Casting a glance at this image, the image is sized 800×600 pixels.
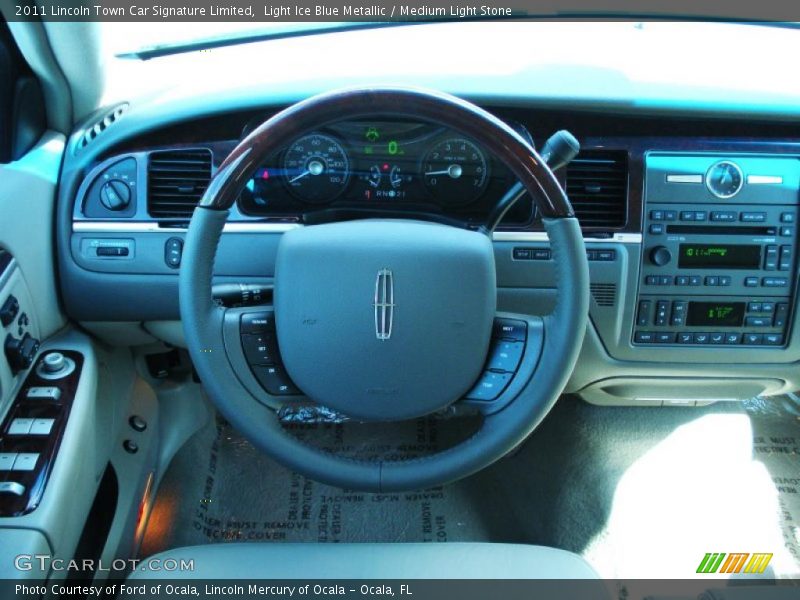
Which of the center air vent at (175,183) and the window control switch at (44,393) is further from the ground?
the center air vent at (175,183)

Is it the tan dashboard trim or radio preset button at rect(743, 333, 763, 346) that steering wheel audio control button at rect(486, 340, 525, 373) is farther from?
radio preset button at rect(743, 333, 763, 346)

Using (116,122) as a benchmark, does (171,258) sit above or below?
below

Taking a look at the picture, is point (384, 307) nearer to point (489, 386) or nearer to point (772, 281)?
point (489, 386)

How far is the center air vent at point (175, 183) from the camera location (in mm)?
1563

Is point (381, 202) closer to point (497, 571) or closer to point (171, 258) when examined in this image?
point (171, 258)

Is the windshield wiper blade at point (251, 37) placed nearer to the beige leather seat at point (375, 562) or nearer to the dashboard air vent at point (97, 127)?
the dashboard air vent at point (97, 127)

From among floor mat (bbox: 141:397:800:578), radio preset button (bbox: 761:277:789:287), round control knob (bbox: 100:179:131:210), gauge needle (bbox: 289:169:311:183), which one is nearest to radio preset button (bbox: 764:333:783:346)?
radio preset button (bbox: 761:277:789:287)

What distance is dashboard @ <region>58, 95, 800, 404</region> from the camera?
151 cm

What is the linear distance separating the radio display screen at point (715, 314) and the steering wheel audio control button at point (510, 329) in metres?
0.59

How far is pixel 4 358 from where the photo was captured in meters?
1.33

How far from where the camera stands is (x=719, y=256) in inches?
62.0

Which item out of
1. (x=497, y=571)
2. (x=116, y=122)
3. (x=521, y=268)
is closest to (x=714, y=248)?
(x=521, y=268)

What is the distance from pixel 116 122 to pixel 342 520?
1097 millimetres

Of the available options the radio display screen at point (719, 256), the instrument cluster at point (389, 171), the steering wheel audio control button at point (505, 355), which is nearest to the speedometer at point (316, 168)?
the instrument cluster at point (389, 171)
